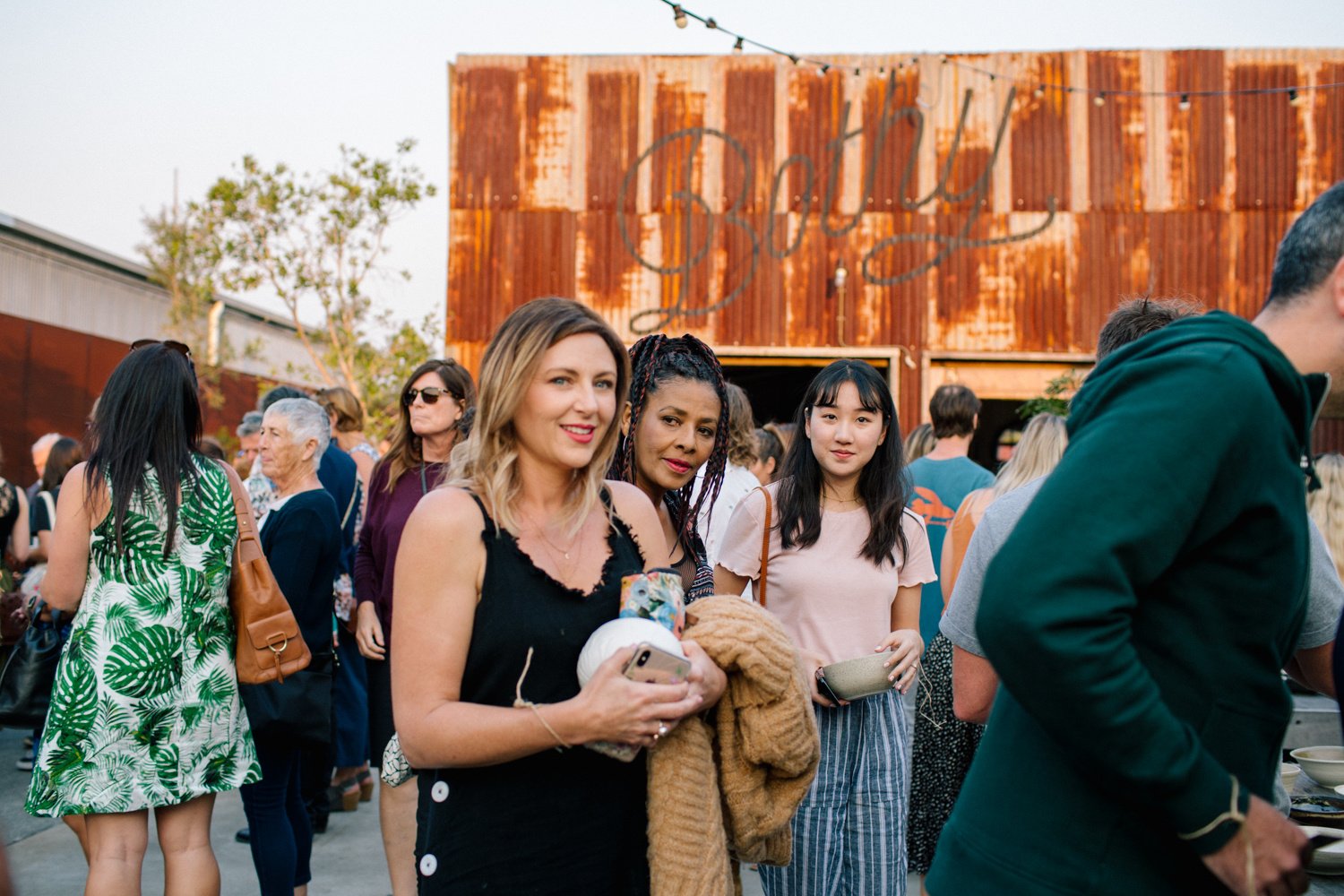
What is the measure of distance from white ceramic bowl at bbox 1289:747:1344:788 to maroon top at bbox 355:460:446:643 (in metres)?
3.29

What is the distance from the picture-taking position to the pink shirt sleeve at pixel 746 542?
341 cm

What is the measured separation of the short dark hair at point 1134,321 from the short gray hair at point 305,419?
3.34 metres

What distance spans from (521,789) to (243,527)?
6.77 feet

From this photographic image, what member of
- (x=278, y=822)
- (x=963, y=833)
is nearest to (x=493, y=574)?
(x=963, y=833)

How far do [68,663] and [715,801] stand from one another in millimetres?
2344

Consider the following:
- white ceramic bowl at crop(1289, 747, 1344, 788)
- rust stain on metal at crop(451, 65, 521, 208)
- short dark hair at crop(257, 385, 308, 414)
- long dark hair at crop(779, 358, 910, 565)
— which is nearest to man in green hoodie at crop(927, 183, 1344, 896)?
long dark hair at crop(779, 358, 910, 565)

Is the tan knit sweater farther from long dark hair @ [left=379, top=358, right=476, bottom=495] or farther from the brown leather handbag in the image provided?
long dark hair @ [left=379, top=358, right=476, bottom=495]

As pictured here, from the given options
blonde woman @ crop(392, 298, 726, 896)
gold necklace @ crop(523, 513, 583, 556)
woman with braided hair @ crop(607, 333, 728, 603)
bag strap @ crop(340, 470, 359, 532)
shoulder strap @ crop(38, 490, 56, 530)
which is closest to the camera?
blonde woman @ crop(392, 298, 726, 896)

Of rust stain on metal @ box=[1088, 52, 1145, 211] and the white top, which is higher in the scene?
rust stain on metal @ box=[1088, 52, 1145, 211]

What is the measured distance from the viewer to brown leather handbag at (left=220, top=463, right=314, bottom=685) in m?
3.57

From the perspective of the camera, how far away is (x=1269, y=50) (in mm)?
14734

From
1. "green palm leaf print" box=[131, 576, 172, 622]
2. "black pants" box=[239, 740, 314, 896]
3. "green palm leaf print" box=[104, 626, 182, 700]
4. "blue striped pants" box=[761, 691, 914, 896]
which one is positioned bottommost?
"black pants" box=[239, 740, 314, 896]

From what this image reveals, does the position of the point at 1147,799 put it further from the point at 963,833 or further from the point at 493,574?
the point at 493,574

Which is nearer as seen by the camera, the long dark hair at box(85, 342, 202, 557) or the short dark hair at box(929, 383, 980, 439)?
the long dark hair at box(85, 342, 202, 557)
